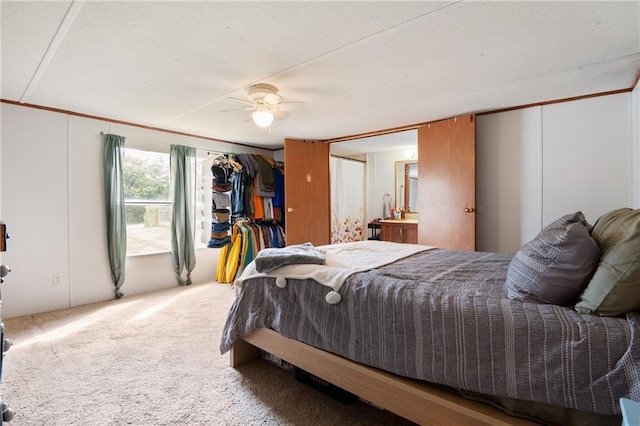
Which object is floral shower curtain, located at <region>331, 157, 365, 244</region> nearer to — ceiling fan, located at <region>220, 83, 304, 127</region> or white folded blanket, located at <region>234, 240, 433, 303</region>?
white folded blanket, located at <region>234, 240, 433, 303</region>

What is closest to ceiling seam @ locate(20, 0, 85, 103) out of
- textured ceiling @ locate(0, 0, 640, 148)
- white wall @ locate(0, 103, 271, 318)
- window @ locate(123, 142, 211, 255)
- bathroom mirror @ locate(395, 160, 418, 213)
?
textured ceiling @ locate(0, 0, 640, 148)

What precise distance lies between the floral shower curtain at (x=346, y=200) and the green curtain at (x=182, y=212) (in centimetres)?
234

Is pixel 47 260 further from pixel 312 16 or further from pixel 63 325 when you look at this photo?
pixel 312 16

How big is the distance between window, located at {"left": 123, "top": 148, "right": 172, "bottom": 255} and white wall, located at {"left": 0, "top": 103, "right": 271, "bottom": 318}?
26cm

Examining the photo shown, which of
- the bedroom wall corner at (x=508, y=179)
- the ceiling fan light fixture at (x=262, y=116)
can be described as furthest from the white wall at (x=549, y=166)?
the ceiling fan light fixture at (x=262, y=116)

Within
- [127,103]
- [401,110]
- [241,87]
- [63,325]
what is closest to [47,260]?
[63,325]

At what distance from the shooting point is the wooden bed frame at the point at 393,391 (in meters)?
1.15

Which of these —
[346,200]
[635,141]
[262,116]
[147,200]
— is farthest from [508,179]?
[147,200]

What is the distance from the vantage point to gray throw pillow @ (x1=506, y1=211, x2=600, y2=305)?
1137 millimetres

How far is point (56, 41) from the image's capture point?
1824mm

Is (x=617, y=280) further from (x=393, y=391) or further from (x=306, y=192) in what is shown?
(x=306, y=192)

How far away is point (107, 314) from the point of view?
10.2ft

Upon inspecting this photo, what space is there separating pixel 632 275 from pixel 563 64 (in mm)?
1835

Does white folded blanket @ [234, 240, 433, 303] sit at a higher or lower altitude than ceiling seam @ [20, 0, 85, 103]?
lower
